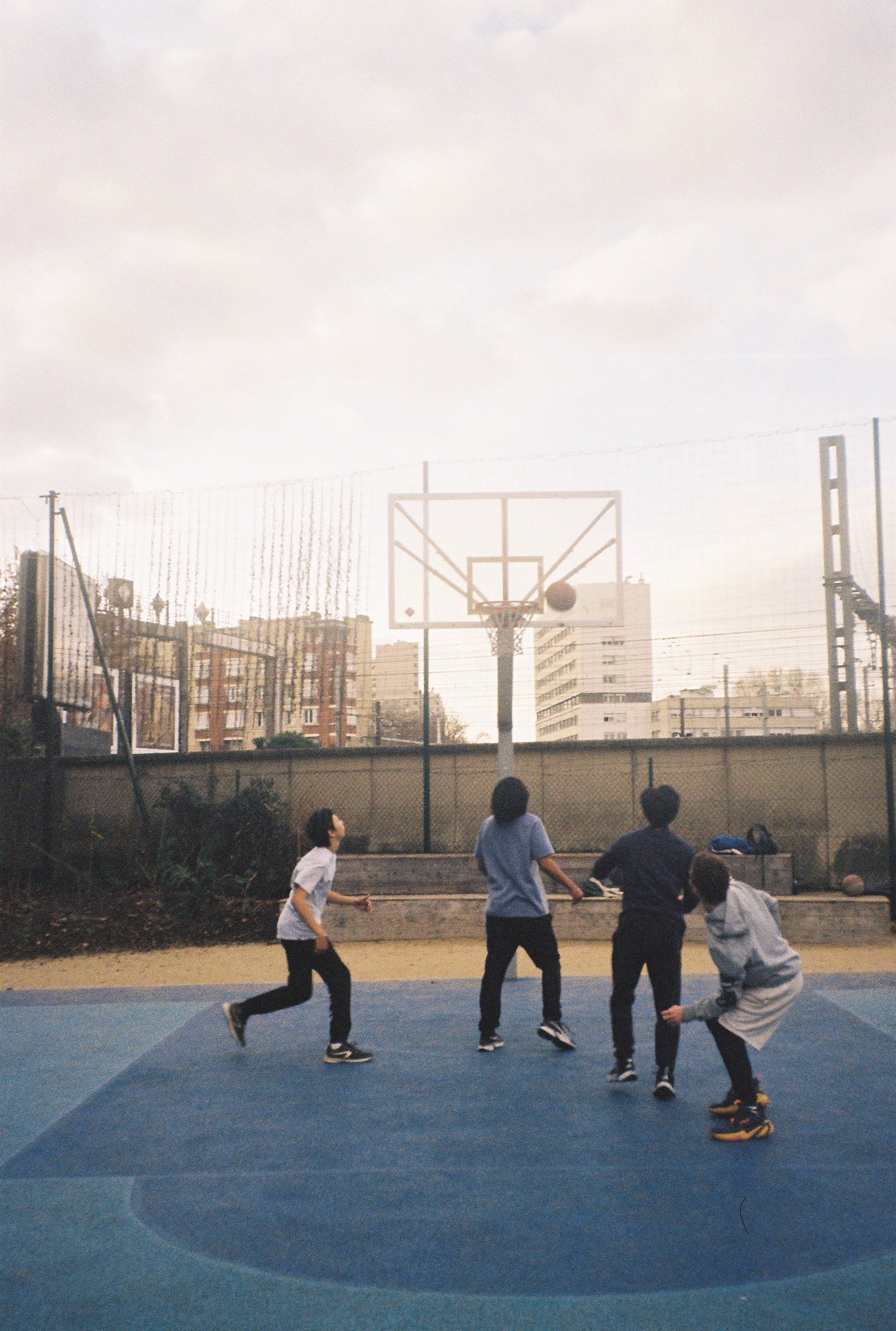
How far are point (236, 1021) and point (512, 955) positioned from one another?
1.86 m

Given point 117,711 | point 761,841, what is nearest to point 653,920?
point 761,841

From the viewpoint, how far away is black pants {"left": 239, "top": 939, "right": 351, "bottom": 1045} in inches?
256

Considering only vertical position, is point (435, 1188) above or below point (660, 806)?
below

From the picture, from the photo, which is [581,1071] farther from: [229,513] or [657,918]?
[229,513]

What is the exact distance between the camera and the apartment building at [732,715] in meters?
13.4

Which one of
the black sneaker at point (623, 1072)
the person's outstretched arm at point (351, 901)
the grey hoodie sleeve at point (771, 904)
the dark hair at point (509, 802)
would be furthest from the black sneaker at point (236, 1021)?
the grey hoodie sleeve at point (771, 904)

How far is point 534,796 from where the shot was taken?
1382 centimetres

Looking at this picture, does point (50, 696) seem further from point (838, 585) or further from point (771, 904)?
point (771, 904)

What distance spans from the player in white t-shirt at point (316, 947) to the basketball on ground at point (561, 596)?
5.45 meters

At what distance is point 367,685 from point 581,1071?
853 centimetres

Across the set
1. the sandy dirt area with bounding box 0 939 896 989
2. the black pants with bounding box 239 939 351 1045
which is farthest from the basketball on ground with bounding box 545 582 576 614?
the black pants with bounding box 239 939 351 1045

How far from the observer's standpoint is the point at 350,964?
1064 cm

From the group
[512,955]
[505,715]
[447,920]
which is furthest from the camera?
[447,920]

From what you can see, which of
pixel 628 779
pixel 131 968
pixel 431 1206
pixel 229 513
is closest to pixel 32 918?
pixel 131 968
